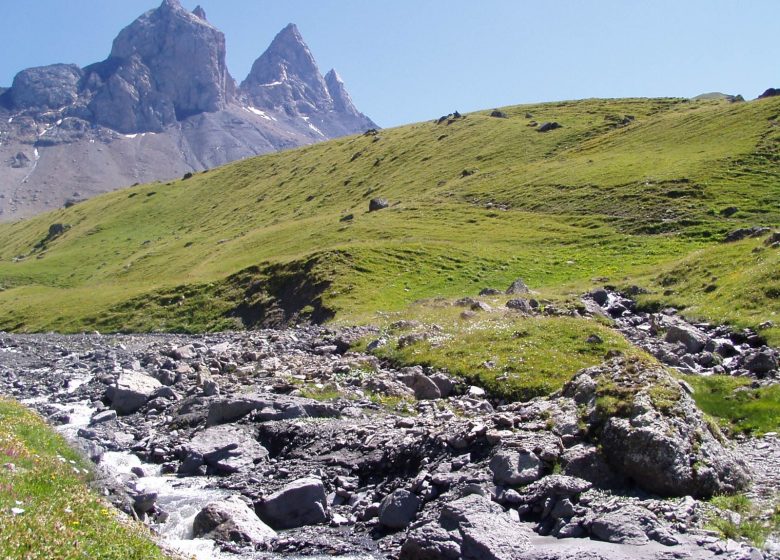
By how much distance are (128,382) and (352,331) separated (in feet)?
45.0

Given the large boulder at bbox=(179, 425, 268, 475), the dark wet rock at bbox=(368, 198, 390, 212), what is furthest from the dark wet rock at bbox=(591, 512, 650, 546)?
the dark wet rock at bbox=(368, 198, 390, 212)

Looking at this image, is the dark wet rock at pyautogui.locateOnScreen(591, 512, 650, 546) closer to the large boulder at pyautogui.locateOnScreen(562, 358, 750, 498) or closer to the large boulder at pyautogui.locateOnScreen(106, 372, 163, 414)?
the large boulder at pyautogui.locateOnScreen(562, 358, 750, 498)

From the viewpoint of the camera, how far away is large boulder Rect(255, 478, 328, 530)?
49.4 feet

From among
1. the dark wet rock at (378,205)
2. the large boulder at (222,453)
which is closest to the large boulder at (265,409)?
the large boulder at (222,453)

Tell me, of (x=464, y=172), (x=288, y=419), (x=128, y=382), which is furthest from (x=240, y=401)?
(x=464, y=172)

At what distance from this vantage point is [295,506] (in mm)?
15297

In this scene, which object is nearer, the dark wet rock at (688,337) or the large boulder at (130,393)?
the large boulder at (130,393)

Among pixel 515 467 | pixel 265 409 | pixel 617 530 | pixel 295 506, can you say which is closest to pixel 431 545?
pixel 515 467

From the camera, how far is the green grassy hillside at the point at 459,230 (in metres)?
54.9

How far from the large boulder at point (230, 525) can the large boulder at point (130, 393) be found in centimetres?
1345

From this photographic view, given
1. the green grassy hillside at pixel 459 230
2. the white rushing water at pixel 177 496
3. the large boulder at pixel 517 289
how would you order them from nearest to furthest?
the white rushing water at pixel 177 496
the large boulder at pixel 517 289
the green grassy hillside at pixel 459 230

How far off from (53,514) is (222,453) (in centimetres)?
854

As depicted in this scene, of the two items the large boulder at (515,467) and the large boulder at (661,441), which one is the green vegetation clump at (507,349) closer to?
the large boulder at (661,441)

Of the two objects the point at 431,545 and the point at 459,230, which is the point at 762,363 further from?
the point at 459,230
